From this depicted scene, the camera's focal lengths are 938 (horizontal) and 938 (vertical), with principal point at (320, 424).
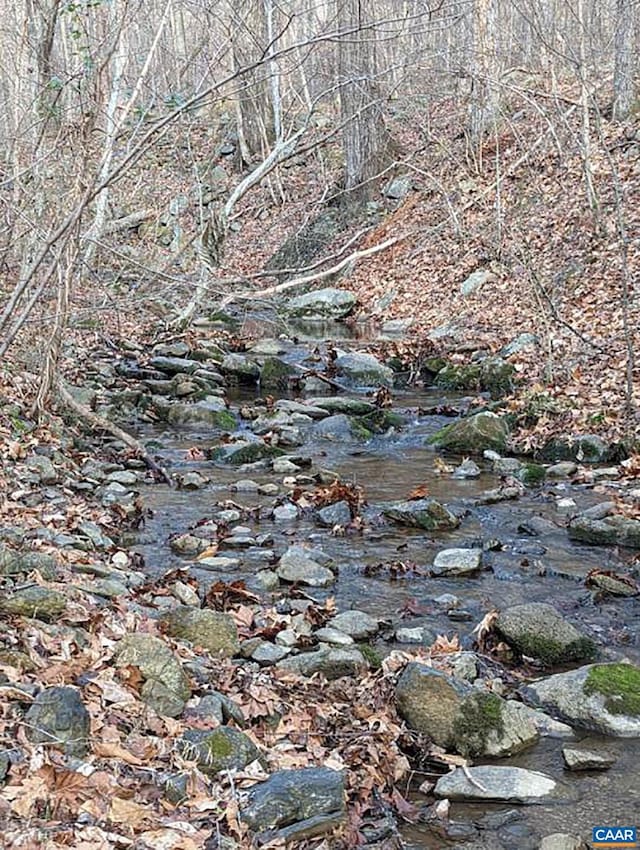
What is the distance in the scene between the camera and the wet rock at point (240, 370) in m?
12.5

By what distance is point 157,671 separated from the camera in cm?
408

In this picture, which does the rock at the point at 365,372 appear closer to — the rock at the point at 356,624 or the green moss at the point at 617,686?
the rock at the point at 356,624

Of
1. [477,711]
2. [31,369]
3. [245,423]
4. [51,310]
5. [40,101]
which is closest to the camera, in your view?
[477,711]

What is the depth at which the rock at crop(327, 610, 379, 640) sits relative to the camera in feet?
17.5

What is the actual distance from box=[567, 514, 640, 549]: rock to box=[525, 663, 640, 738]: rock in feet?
6.88

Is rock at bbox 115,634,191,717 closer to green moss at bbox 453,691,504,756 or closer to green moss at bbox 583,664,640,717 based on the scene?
green moss at bbox 453,691,504,756

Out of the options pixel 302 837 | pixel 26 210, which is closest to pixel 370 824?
pixel 302 837

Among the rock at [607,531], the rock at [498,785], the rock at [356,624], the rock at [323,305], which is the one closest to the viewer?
the rock at [498,785]

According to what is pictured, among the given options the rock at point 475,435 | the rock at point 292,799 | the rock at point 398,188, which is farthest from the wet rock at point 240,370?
the rock at point 292,799

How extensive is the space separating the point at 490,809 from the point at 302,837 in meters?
0.90

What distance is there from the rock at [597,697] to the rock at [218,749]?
5.48 feet

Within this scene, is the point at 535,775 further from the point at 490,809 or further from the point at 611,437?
the point at 611,437

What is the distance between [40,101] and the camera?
6.61 m

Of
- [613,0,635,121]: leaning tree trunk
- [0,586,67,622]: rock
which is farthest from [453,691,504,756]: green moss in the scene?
[613,0,635,121]: leaning tree trunk
